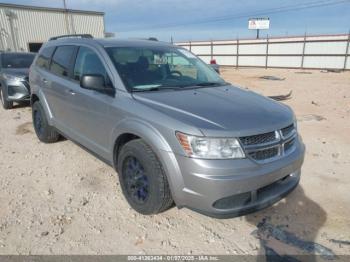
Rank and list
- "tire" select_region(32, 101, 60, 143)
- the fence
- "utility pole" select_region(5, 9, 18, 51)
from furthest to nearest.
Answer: "utility pole" select_region(5, 9, 18, 51) < the fence < "tire" select_region(32, 101, 60, 143)

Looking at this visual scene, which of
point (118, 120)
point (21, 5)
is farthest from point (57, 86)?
point (21, 5)

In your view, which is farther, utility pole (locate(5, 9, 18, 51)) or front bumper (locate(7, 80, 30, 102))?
utility pole (locate(5, 9, 18, 51))

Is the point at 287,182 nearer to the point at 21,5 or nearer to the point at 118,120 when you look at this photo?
the point at 118,120

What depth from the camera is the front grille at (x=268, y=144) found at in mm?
2465

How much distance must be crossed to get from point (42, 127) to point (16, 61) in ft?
15.8

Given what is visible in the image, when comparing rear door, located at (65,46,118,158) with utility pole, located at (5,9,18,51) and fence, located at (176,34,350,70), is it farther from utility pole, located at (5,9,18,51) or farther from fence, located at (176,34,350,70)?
utility pole, located at (5,9,18,51)

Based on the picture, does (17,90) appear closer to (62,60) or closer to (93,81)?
(62,60)

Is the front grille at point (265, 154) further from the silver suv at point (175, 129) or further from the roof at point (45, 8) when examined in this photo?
the roof at point (45, 8)

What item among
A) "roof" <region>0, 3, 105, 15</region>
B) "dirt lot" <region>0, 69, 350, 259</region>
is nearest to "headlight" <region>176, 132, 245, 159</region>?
"dirt lot" <region>0, 69, 350, 259</region>

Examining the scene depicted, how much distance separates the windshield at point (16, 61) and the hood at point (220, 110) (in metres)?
7.30

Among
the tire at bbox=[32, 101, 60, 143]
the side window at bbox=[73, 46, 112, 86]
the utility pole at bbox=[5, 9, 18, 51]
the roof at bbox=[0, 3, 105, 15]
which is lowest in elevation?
the tire at bbox=[32, 101, 60, 143]

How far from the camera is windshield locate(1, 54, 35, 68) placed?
8641mm

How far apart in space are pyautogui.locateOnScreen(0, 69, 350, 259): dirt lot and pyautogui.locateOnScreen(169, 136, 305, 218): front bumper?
0.40 meters

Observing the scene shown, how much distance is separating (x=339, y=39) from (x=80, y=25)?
22.0 metres
